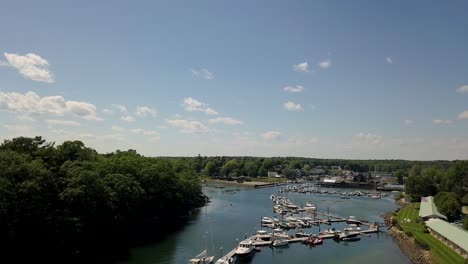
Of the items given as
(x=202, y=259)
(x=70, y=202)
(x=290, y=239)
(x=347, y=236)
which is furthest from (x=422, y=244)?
(x=70, y=202)

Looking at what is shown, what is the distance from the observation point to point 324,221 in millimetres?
79062

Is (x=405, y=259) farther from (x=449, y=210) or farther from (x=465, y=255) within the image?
(x=449, y=210)

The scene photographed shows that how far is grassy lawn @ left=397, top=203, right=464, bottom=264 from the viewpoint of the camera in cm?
4697

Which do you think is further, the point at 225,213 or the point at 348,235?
the point at 225,213

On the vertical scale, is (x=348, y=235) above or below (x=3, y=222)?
below

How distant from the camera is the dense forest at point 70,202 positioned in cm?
4062

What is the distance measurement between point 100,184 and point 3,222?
13.6m

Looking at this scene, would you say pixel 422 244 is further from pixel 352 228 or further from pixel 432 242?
pixel 352 228

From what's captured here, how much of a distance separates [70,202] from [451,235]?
46.0 metres

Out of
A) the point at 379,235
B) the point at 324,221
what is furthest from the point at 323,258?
the point at 324,221

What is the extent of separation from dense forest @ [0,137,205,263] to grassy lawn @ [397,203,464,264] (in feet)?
124

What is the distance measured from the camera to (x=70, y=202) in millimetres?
46375

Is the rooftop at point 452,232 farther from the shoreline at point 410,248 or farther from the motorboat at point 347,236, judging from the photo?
the motorboat at point 347,236

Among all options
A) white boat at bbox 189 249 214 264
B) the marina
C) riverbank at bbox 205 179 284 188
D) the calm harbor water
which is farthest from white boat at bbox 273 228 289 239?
riverbank at bbox 205 179 284 188
